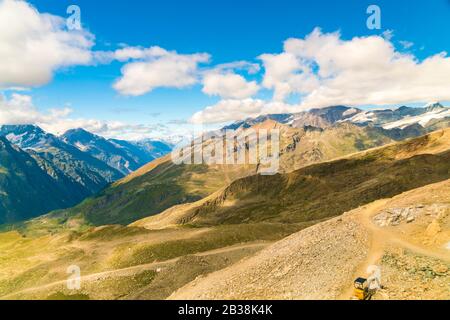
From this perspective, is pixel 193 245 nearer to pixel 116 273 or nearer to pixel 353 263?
pixel 116 273

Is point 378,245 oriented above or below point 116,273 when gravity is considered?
above

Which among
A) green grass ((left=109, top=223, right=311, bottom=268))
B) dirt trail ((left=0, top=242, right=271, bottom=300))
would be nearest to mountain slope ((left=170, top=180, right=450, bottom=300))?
dirt trail ((left=0, top=242, right=271, bottom=300))

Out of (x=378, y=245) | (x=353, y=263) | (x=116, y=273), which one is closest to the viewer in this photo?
(x=353, y=263)

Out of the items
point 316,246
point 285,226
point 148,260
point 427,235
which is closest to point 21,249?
point 148,260

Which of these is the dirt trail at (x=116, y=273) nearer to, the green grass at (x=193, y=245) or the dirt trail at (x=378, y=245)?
the green grass at (x=193, y=245)

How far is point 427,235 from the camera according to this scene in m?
48.7

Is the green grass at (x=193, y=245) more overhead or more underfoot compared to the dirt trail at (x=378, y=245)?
more underfoot

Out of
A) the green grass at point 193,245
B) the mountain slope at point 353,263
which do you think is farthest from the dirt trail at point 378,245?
the green grass at point 193,245

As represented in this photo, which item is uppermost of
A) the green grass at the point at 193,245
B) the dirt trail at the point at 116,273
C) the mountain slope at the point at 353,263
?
the mountain slope at the point at 353,263

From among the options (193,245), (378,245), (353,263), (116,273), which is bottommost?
(116,273)

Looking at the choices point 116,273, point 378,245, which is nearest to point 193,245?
point 116,273

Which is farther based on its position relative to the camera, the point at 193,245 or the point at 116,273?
the point at 193,245

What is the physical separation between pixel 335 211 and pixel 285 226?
5533 cm
